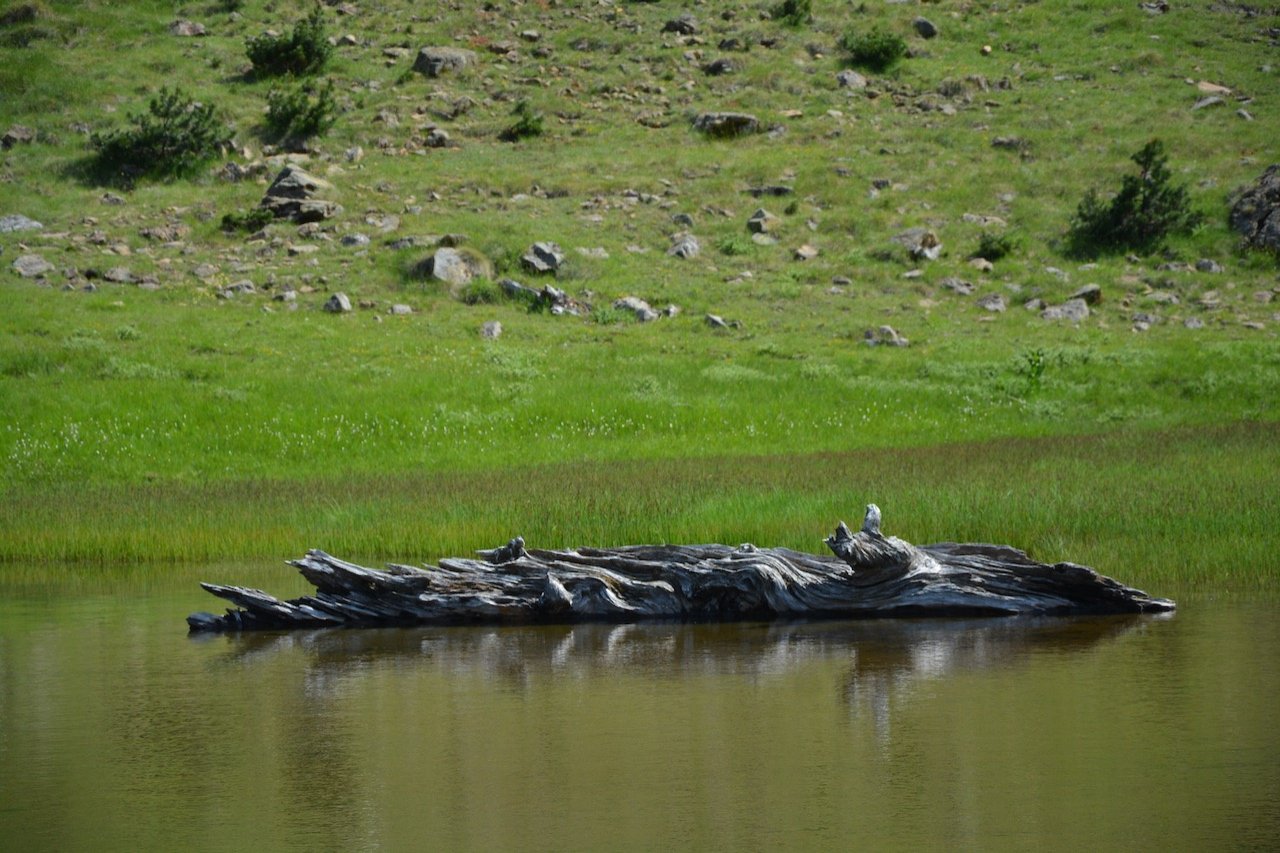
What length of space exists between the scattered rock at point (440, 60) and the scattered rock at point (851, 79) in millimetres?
16431

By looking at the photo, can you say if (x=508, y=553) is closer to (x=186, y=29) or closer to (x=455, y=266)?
(x=455, y=266)

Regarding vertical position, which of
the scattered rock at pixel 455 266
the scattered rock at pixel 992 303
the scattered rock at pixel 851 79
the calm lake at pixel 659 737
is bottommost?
the calm lake at pixel 659 737

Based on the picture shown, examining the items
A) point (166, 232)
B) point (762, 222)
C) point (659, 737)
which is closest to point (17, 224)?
point (166, 232)

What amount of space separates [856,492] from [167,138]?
40.7 metres

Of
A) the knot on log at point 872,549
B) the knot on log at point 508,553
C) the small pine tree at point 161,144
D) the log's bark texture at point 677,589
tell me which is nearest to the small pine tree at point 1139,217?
the small pine tree at point 161,144

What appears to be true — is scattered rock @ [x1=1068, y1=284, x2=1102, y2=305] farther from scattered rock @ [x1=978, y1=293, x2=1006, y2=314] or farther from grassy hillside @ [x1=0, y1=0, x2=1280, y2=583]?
scattered rock @ [x1=978, y1=293, x2=1006, y2=314]

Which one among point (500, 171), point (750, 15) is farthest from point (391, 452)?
point (750, 15)

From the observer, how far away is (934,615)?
15.5 metres

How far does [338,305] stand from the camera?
1665 inches

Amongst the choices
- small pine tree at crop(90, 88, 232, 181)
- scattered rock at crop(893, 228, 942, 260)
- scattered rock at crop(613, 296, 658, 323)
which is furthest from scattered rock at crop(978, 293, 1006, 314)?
small pine tree at crop(90, 88, 232, 181)

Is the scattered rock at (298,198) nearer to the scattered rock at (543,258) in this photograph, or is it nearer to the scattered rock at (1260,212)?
the scattered rock at (543,258)

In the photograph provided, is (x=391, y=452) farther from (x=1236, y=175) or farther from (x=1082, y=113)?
(x=1082, y=113)

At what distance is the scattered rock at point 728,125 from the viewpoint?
58469mm

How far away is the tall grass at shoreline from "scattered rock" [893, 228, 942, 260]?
21.0 metres
